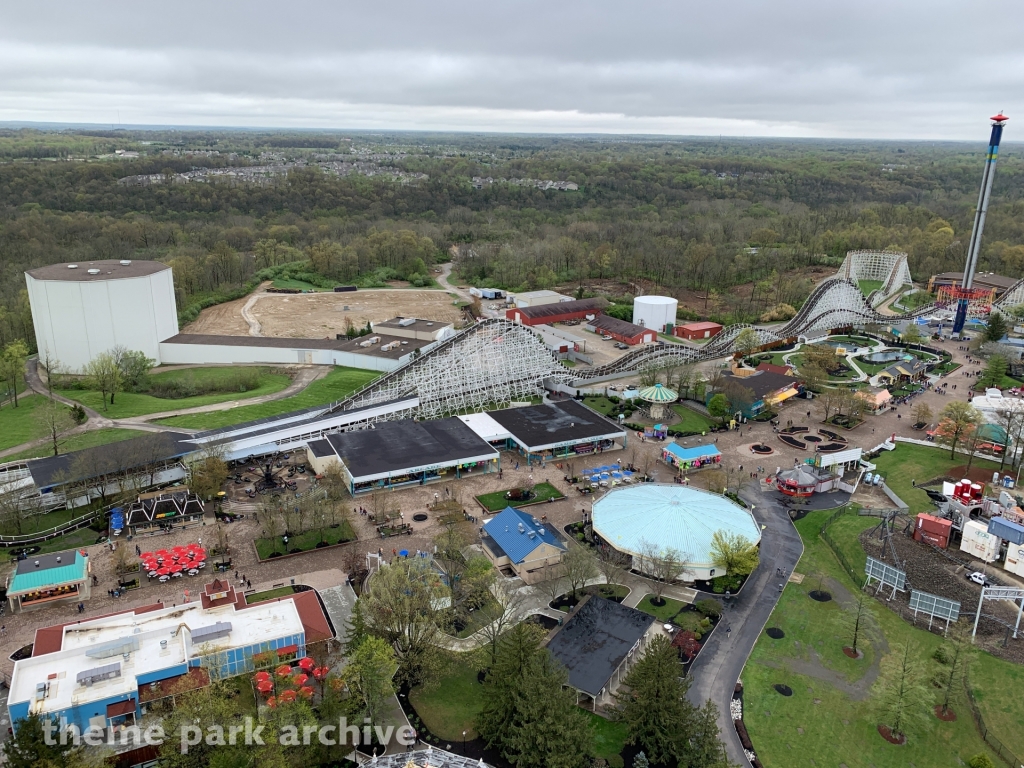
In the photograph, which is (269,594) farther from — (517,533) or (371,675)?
(517,533)

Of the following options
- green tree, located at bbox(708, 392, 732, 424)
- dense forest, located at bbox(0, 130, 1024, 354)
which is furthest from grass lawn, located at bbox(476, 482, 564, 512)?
dense forest, located at bbox(0, 130, 1024, 354)

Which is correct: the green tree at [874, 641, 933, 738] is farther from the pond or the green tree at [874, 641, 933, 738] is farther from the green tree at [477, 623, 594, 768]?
the pond

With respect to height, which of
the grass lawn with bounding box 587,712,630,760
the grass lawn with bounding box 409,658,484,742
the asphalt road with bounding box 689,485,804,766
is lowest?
the grass lawn with bounding box 409,658,484,742

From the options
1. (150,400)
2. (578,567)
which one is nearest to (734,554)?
(578,567)

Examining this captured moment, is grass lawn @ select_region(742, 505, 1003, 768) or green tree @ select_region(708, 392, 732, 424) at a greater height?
green tree @ select_region(708, 392, 732, 424)

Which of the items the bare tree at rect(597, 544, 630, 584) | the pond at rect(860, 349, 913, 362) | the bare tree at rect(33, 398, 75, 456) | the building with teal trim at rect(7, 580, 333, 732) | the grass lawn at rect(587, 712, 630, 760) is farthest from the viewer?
the pond at rect(860, 349, 913, 362)

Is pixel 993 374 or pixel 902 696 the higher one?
pixel 993 374
